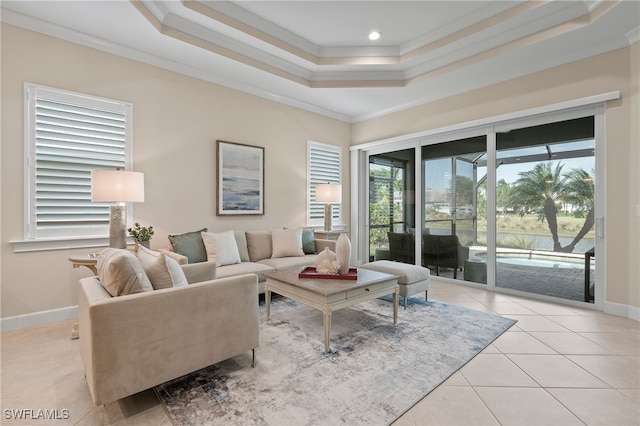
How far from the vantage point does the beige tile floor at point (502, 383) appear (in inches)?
69.2

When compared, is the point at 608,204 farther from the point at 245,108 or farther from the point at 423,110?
the point at 245,108

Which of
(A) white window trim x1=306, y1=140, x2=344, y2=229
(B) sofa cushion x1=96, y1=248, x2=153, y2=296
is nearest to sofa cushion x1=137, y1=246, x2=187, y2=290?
(B) sofa cushion x1=96, y1=248, x2=153, y2=296

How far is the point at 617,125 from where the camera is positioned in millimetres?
3369

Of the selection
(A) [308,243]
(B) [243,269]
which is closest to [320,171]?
(A) [308,243]

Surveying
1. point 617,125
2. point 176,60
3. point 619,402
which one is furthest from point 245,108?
point 619,402

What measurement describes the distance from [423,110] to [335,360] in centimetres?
425

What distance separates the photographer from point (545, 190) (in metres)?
4.00

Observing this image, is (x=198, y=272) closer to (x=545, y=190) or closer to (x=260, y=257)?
(x=260, y=257)

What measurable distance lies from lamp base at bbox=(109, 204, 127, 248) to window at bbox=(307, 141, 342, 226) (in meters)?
3.03

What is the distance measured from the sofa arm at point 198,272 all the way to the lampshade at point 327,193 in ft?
8.88

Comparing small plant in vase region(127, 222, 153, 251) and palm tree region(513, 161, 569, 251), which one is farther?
palm tree region(513, 161, 569, 251)

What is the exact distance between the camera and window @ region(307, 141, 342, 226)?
5543 mm

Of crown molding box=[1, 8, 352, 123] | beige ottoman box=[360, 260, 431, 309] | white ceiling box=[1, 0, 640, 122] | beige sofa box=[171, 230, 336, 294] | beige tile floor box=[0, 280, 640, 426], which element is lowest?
beige tile floor box=[0, 280, 640, 426]

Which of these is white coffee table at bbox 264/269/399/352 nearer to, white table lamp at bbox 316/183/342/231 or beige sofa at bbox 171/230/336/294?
beige sofa at bbox 171/230/336/294
